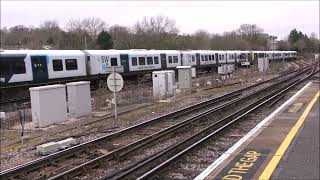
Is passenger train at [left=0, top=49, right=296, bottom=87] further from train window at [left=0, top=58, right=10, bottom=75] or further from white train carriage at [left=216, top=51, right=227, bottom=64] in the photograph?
white train carriage at [left=216, top=51, right=227, bottom=64]

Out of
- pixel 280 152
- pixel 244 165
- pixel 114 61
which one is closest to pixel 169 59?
pixel 114 61

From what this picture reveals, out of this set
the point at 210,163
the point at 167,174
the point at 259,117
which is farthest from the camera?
the point at 259,117

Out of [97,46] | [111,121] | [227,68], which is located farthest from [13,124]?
[97,46]

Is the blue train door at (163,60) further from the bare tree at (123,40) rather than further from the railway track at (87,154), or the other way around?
the bare tree at (123,40)

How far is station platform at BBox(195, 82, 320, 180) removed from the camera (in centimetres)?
769

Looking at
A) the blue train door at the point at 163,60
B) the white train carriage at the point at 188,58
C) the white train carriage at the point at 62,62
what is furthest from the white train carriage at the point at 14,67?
the white train carriage at the point at 188,58

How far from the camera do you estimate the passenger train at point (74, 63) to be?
74.8ft

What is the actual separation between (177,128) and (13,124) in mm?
6554

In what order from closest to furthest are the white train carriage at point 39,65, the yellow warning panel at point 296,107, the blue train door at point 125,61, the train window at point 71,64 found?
the yellow warning panel at point 296,107 < the white train carriage at point 39,65 < the train window at point 71,64 < the blue train door at point 125,61

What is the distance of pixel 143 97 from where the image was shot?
82.1 ft

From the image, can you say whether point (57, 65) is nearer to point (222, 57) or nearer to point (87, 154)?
point (87, 154)

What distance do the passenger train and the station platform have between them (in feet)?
27.4

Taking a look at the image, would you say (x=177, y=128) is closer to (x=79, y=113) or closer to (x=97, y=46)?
(x=79, y=113)

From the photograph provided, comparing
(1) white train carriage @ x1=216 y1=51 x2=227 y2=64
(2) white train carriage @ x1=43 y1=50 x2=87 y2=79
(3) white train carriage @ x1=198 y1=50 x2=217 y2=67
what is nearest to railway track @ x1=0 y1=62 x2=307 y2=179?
(2) white train carriage @ x1=43 y1=50 x2=87 y2=79
